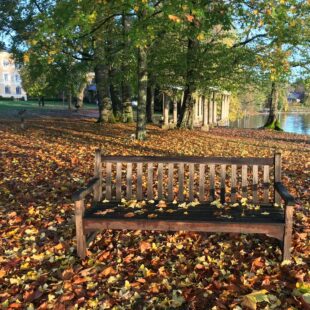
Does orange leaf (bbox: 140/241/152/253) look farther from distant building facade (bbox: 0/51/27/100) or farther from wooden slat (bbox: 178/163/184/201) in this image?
distant building facade (bbox: 0/51/27/100)

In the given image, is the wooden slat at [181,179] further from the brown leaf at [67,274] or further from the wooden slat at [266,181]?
the brown leaf at [67,274]

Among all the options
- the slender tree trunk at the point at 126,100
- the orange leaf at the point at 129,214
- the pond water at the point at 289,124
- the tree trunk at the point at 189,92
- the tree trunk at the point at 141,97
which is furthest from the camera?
the pond water at the point at 289,124

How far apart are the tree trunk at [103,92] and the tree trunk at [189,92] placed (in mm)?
4200

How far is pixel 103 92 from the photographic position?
65.4ft

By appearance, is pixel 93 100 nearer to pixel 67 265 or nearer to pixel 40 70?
pixel 40 70

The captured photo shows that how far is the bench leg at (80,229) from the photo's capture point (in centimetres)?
408

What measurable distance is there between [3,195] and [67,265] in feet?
10.1

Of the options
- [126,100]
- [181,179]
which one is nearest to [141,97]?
[181,179]

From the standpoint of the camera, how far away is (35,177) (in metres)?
7.68

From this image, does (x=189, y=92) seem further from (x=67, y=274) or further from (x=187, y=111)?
(x=67, y=274)

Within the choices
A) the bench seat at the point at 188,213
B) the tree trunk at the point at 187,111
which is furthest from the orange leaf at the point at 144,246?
the tree trunk at the point at 187,111

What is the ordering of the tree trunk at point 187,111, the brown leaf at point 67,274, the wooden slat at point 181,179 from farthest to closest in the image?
1. the tree trunk at point 187,111
2. the wooden slat at point 181,179
3. the brown leaf at point 67,274

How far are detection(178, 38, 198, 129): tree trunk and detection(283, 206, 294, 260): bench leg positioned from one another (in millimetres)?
12030

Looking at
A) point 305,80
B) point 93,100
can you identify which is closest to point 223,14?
point 305,80
